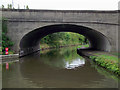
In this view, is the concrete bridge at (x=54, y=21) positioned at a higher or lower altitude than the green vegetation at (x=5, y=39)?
higher

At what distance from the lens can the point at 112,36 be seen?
718 inches

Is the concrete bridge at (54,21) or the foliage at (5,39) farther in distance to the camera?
the concrete bridge at (54,21)

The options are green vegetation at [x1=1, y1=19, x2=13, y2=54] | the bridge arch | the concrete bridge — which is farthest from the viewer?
the bridge arch

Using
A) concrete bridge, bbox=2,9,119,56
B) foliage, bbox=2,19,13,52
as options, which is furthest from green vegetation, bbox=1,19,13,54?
concrete bridge, bbox=2,9,119,56

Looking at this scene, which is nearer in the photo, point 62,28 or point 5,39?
point 5,39

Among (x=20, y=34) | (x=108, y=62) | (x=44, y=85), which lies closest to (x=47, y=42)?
(x=20, y=34)

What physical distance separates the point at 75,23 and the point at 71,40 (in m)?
56.1

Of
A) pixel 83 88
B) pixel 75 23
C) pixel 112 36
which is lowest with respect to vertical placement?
pixel 83 88

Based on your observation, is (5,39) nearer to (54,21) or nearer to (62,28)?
(54,21)

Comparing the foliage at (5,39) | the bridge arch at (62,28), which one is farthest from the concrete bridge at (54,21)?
the bridge arch at (62,28)

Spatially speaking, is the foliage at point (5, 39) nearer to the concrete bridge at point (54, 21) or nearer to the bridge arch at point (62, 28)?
the concrete bridge at point (54, 21)

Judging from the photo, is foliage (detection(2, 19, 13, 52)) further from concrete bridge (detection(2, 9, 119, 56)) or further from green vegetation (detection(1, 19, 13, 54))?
concrete bridge (detection(2, 9, 119, 56))

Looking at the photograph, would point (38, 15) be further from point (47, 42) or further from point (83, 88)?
point (47, 42)

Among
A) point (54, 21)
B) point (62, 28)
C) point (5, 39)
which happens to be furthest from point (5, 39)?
point (62, 28)
